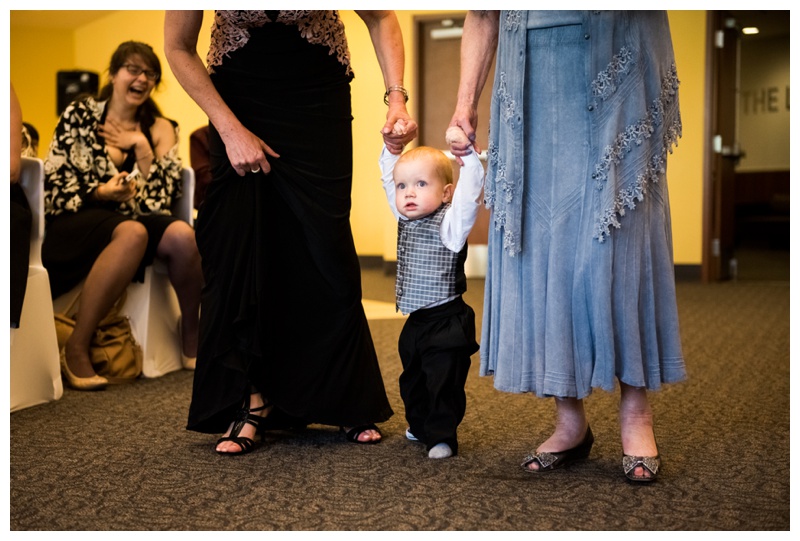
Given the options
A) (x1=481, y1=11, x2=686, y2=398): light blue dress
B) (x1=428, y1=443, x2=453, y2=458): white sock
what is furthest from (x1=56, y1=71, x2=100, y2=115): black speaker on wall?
(x1=481, y1=11, x2=686, y2=398): light blue dress

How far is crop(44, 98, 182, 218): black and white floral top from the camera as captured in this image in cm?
331

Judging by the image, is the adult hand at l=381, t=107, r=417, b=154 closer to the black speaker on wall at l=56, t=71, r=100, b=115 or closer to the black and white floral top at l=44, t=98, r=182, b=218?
the black and white floral top at l=44, t=98, r=182, b=218

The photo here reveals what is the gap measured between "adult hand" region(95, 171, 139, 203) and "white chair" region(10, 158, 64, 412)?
0.40m

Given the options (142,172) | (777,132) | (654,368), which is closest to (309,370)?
(654,368)

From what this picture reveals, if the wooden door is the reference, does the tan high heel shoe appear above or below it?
below

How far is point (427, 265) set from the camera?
2172 mm

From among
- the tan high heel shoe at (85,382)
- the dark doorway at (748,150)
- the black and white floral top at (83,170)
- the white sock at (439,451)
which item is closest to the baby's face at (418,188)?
the white sock at (439,451)

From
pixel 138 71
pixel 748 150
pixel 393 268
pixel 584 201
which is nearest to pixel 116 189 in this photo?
pixel 138 71

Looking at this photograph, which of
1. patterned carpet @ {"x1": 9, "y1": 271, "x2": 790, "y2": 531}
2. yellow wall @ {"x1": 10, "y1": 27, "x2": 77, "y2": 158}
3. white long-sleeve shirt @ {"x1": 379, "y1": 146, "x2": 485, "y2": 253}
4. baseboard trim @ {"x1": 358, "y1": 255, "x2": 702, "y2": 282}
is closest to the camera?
patterned carpet @ {"x1": 9, "y1": 271, "x2": 790, "y2": 531}

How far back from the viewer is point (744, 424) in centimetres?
247

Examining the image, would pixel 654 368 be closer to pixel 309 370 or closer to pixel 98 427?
pixel 309 370

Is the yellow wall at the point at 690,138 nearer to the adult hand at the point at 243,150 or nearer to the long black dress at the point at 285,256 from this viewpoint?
the long black dress at the point at 285,256

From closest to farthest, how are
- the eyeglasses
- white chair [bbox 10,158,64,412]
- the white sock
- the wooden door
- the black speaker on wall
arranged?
the white sock → white chair [bbox 10,158,64,412] → the eyeglasses → the wooden door → the black speaker on wall
